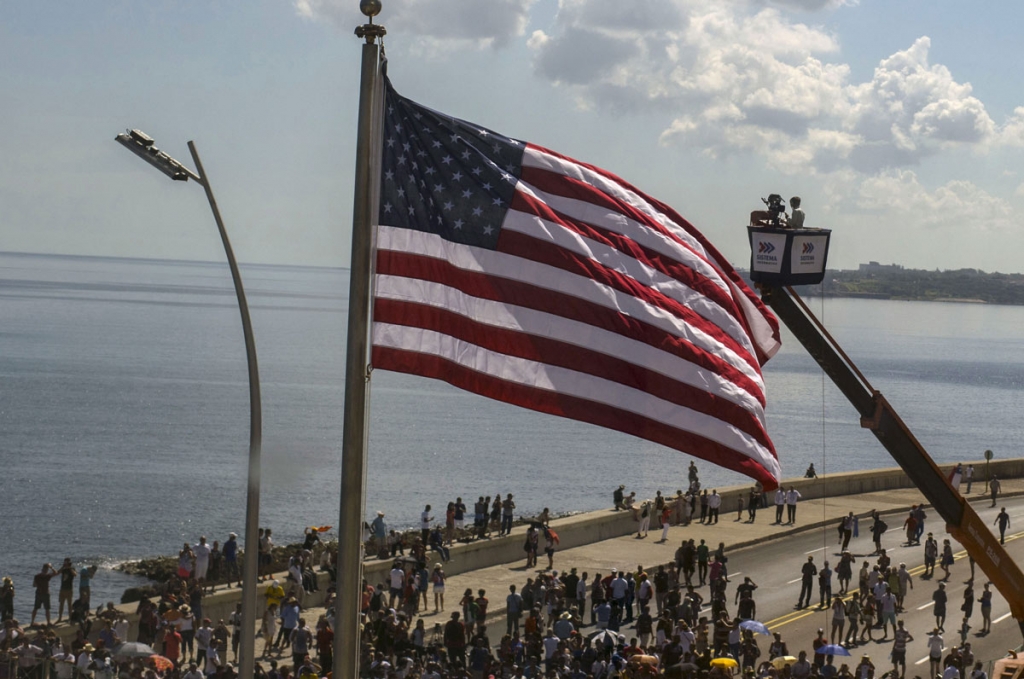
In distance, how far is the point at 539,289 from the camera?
852cm

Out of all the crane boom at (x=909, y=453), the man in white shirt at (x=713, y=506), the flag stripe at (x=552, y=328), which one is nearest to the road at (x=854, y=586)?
the man in white shirt at (x=713, y=506)

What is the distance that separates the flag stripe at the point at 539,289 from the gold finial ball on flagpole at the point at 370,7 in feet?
4.79

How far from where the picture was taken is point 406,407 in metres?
133

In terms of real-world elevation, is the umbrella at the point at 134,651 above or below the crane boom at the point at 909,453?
below

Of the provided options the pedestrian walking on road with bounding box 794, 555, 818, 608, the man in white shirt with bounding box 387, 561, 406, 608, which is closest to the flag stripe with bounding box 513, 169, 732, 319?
the man in white shirt with bounding box 387, 561, 406, 608

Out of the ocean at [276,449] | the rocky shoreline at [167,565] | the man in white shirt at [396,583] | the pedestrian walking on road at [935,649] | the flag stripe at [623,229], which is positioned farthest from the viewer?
the ocean at [276,449]

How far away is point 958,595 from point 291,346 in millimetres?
171554

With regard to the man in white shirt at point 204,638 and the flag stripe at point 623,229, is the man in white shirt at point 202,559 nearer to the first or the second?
the man in white shirt at point 204,638

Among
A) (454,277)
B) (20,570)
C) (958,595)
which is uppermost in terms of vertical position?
(454,277)

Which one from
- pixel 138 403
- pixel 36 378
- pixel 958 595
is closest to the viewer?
pixel 958 595

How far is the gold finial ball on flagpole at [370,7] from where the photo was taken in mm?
7238

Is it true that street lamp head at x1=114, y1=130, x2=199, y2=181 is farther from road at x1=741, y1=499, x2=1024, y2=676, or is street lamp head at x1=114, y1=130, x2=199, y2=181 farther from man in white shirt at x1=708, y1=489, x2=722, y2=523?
man in white shirt at x1=708, y1=489, x2=722, y2=523

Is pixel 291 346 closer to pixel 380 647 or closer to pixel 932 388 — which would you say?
pixel 932 388

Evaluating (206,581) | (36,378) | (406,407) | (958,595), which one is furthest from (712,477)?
(36,378)
